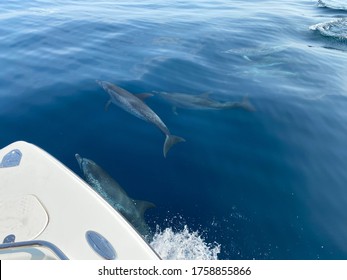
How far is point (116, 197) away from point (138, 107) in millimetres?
3395

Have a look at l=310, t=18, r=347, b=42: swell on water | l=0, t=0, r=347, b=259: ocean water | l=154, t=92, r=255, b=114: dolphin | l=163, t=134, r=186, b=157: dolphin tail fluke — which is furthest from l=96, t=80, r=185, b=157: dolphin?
l=310, t=18, r=347, b=42: swell on water

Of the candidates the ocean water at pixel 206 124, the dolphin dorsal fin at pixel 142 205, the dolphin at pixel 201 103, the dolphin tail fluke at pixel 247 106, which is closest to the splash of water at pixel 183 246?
the ocean water at pixel 206 124

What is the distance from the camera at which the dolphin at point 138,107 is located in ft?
25.7

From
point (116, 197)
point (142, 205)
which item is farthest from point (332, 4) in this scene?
point (116, 197)

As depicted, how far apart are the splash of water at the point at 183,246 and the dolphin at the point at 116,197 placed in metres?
0.22

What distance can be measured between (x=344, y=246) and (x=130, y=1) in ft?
69.7

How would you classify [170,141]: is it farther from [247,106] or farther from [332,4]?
[332,4]

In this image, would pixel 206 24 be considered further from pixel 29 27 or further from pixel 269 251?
pixel 269 251

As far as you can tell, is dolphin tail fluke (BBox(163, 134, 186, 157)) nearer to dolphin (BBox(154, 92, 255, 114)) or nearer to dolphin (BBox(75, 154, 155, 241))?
dolphin (BBox(154, 92, 255, 114))

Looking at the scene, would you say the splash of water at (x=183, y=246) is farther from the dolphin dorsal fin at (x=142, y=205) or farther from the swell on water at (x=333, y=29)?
the swell on water at (x=333, y=29)

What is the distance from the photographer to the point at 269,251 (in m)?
5.57

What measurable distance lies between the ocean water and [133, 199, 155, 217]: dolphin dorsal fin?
0.17 meters

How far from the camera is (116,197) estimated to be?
593 centimetres

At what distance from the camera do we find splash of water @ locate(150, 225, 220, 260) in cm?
534
